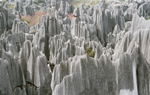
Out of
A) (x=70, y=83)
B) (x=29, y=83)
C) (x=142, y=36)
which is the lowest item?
(x=29, y=83)

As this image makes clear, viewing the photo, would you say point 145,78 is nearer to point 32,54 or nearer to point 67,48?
point 32,54

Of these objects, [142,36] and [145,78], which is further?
[142,36]

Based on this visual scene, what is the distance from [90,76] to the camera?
6414 mm

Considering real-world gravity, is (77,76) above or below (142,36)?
below

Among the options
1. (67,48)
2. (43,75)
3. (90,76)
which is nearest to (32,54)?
(43,75)

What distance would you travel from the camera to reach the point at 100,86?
21.0 feet

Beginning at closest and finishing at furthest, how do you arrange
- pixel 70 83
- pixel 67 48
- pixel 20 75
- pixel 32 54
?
pixel 70 83, pixel 20 75, pixel 32 54, pixel 67 48

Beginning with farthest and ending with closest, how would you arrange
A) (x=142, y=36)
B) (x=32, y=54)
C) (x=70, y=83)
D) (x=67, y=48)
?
(x=67, y=48), (x=32, y=54), (x=142, y=36), (x=70, y=83)

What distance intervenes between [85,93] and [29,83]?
3.72 meters

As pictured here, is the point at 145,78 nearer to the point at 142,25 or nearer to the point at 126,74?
the point at 126,74

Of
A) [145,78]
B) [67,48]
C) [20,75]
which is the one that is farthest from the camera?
[67,48]

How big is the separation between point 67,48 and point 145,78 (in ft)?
22.0

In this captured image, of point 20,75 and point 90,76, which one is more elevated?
point 90,76

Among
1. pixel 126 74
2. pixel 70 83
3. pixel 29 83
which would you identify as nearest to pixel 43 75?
pixel 29 83
